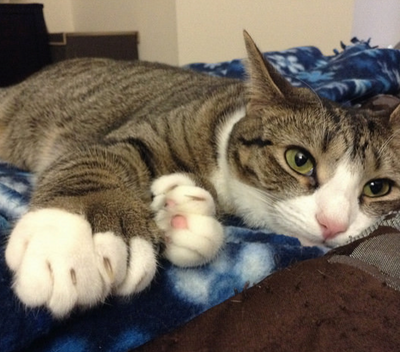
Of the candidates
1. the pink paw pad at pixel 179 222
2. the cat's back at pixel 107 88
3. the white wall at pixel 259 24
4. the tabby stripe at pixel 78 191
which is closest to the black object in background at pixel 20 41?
the white wall at pixel 259 24

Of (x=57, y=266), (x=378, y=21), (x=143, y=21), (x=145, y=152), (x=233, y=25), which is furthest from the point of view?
(x=378, y=21)

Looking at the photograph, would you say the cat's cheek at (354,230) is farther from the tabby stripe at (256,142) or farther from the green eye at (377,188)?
the tabby stripe at (256,142)

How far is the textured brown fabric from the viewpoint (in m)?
0.50

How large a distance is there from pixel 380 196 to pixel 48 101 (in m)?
1.22

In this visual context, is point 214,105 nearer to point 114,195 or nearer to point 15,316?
point 114,195

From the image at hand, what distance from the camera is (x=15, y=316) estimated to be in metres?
0.52

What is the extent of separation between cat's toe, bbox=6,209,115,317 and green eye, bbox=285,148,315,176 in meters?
0.50

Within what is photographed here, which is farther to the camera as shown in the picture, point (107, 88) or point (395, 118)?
point (107, 88)

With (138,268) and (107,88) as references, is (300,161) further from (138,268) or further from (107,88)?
(107,88)

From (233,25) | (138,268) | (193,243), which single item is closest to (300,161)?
(193,243)

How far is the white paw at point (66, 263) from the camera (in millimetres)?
504

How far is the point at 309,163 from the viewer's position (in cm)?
88

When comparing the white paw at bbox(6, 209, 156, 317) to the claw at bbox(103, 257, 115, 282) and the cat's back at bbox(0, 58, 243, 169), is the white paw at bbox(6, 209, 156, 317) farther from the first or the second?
the cat's back at bbox(0, 58, 243, 169)

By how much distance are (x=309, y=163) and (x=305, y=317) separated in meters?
0.42
